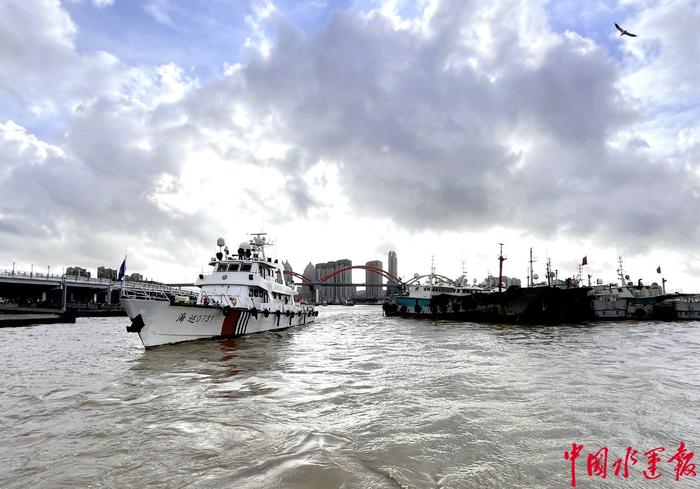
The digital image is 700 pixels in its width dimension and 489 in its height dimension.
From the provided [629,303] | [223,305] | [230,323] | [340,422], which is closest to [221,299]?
[223,305]

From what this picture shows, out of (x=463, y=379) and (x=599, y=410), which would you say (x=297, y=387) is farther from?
(x=599, y=410)

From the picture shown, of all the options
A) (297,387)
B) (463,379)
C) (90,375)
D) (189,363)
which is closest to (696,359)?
→ (463,379)

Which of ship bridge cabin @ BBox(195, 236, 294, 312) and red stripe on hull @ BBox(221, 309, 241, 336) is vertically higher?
ship bridge cabin @ BBox(195, 236, 294, 312)

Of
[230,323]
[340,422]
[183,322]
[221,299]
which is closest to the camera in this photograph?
[340,422]

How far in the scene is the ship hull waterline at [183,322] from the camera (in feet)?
52.5

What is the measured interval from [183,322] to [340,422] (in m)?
13.7

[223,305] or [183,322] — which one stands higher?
[223,305]

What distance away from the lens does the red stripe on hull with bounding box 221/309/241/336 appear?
20.2 m

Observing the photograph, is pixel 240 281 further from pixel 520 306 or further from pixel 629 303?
pixel 629 303

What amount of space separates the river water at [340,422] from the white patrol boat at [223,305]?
371 cm

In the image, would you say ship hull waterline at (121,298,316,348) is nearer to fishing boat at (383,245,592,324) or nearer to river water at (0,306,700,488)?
river water at (0,306,700,488)

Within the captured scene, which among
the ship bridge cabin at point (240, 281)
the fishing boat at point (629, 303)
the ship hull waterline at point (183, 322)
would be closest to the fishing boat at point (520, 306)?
the fishing boat at point (629, 303)

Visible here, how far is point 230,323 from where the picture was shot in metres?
→ 20.5

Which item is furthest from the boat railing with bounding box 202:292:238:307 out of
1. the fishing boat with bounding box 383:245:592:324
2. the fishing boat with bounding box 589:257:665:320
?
the fishing boat with bounding box 589:257:665:320
